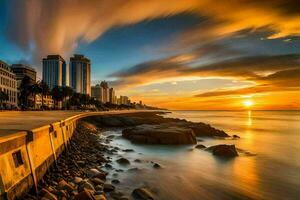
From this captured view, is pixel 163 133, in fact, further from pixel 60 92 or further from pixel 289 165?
pixel 60 92

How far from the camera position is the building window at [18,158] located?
857 cm

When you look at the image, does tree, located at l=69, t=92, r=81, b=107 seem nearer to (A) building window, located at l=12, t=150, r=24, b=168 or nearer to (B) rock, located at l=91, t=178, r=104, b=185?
(B) rock, located at l=91, t=178, r=104, b=185

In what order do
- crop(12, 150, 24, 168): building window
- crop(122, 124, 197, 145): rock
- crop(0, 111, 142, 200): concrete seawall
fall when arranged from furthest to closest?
crop(122, 124, 197, 145): rock, crop(12, 150, 24, 168): building window, crop(0, 111, 142, 200): concrete seawall

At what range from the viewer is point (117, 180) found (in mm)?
14125

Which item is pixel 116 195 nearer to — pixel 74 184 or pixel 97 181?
pixel 97 181

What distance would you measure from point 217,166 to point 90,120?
1803 inches

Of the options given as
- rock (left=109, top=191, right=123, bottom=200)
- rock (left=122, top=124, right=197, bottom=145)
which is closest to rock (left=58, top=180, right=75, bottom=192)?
rock (left=109, top=191, right=123, bottom=200)

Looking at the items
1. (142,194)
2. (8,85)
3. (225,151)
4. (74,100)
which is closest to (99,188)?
(142,194)

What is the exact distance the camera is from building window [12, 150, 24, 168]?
8570 mm

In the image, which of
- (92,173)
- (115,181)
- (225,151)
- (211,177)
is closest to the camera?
(115,181)

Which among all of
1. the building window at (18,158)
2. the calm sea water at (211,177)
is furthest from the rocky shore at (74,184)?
the calm sea water at (211,177)

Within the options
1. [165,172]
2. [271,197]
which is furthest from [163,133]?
[271,197]

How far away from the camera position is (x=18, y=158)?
8820 millimetres

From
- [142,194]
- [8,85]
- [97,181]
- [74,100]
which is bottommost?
[142,194]
